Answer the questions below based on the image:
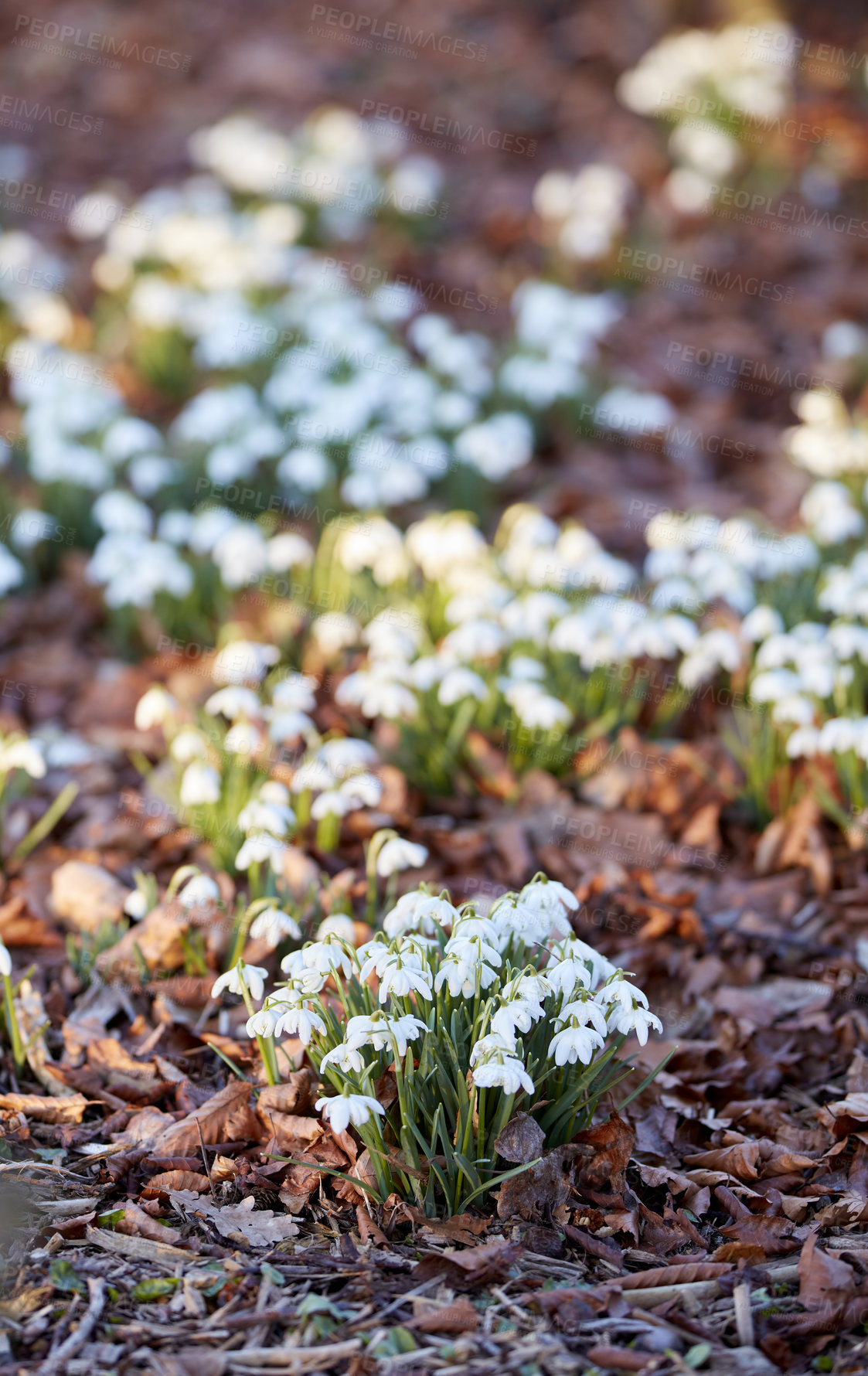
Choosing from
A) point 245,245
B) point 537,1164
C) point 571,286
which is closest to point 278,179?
point 245,245

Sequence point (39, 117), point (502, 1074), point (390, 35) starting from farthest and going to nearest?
1. point (390, 35)
2. point (39, 117)
3. point (502, 1074)

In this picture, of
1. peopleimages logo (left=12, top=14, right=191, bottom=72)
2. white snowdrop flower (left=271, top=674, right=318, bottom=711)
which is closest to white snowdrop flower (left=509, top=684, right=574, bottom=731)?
white snowdrop flower (left=271, top=674, right=318, bottom=711)

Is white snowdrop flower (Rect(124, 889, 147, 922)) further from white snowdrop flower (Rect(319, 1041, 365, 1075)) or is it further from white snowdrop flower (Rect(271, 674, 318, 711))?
white snowdrop flower (Rect(319, 1041, 365, 1075))

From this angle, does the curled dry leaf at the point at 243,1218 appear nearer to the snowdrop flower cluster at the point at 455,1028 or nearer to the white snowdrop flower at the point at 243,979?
the snowdrop flower cluster at the point at 455,1028

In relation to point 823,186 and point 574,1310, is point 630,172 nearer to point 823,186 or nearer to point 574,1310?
point 823,186

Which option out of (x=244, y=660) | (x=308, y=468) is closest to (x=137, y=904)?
(x=244, y=660)

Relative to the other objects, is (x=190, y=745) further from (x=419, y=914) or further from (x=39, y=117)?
(x=39, y=117)
